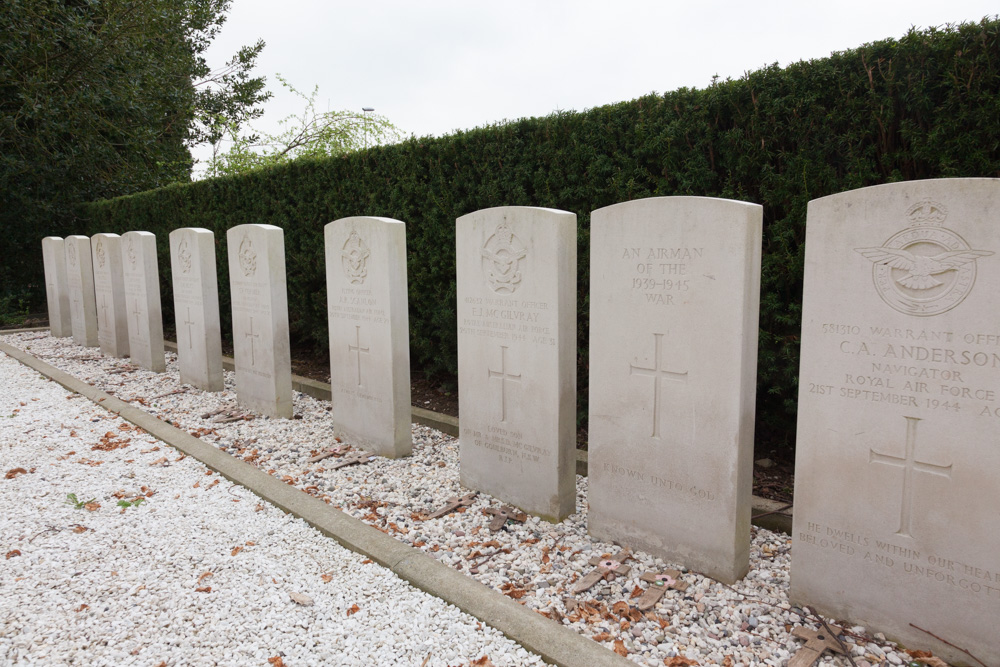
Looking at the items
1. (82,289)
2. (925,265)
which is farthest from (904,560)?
(82,289)

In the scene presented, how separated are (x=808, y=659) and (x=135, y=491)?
13.6 feet

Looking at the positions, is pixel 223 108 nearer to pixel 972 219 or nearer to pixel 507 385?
pixel 507 385

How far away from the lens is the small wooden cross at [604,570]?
2.96 m

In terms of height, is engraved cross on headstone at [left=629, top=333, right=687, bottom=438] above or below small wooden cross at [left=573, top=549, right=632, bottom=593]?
above

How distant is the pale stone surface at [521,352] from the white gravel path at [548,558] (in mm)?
259

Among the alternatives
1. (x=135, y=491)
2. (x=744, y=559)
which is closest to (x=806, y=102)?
(x=744, y=559)

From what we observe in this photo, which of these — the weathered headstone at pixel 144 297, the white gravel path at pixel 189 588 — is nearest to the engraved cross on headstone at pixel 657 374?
the white gravel path at pixel 189 588

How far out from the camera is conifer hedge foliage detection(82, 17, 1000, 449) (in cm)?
321

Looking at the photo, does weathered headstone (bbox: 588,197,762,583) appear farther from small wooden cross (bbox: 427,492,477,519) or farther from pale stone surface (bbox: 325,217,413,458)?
pale stone surface (bbox: 325,217,413,458)

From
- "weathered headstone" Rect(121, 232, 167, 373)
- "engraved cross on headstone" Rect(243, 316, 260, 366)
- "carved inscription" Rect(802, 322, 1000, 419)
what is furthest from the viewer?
"weathered headstone" Rect(121, 232, 167, 373)

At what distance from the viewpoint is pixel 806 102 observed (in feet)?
12.0

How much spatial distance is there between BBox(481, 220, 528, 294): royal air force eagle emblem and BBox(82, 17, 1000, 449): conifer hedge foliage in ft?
3.99

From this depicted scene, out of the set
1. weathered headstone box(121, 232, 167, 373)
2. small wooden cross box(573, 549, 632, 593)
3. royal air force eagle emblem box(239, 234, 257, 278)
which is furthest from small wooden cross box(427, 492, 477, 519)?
weathered headstone box(121, 232, 167, 373)

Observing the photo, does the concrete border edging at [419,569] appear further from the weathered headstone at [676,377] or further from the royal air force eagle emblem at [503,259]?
the royal air force eagle emblem at [503,259]
